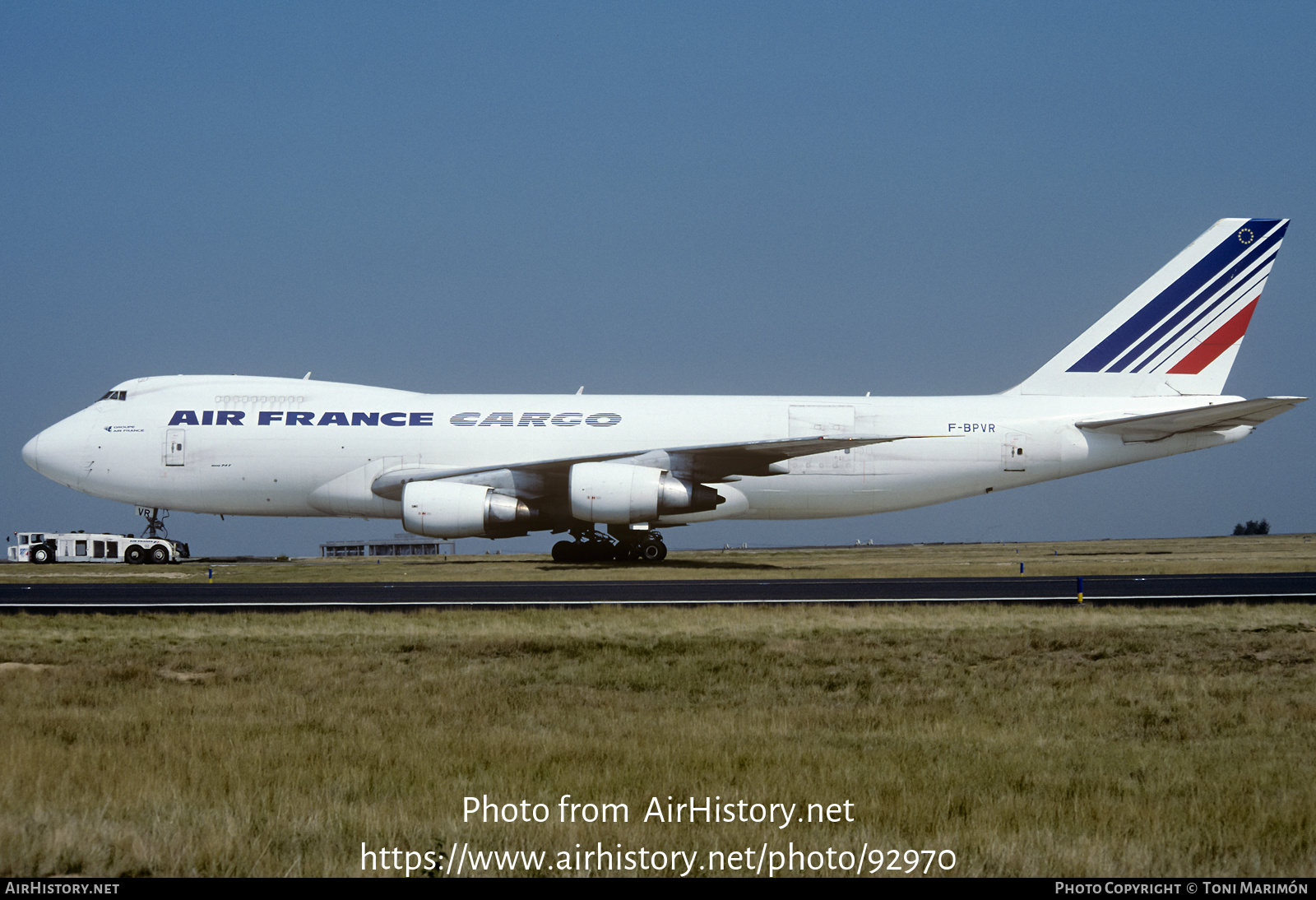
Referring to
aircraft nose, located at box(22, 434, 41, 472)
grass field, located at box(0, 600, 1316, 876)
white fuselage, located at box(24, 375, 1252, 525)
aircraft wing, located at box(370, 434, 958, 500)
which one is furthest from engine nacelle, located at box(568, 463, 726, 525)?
aircraft nose, located at box(22, 434, 41, 472)

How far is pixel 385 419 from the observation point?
31062 millimetres

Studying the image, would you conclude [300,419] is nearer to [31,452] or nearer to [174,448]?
[174,448]

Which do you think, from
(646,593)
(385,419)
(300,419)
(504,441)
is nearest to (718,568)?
(504,441)

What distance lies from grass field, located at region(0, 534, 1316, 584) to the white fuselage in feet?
6.26

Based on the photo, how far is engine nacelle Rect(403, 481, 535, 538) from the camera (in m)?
28.5

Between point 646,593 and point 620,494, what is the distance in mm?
6988

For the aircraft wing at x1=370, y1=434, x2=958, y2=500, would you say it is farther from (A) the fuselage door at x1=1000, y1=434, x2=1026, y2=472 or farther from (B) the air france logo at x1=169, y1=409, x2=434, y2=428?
(A) the fuselage door at x1=1000, y1=434, x2=1026, y2=472

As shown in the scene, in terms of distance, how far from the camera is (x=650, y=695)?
12383mm

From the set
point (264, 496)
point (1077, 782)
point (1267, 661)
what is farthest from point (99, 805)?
point (264, 496)

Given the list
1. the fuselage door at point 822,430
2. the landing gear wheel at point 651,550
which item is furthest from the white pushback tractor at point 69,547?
the fuselage door at point 822,430
